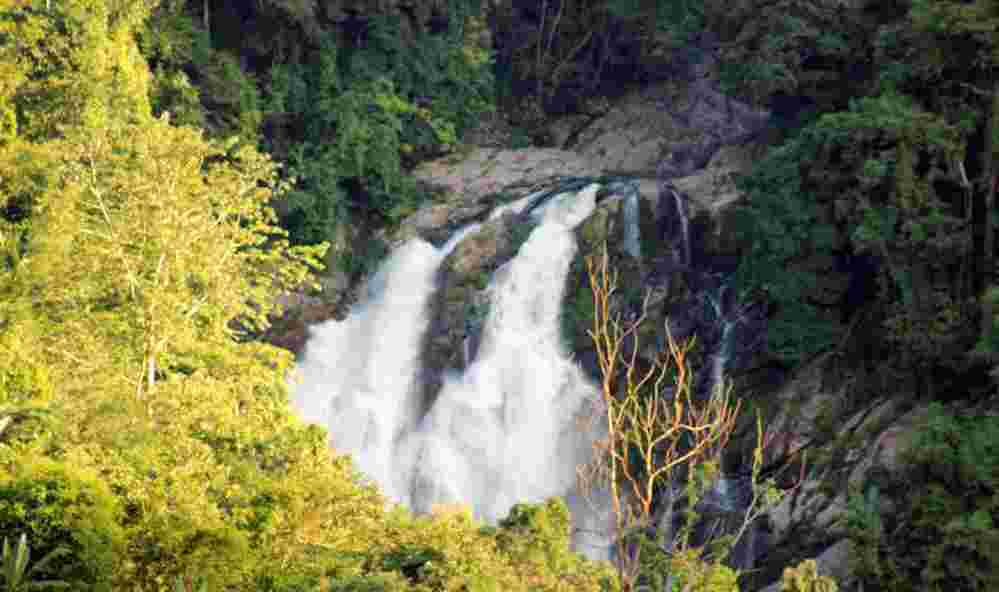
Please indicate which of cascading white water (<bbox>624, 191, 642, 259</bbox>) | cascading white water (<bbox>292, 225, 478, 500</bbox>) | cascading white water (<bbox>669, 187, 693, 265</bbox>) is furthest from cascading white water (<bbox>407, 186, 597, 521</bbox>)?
cascading white water (<bbox>669, 187, 693, 265</bbox>)

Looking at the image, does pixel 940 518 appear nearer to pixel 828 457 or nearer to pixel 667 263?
pixel 828 457

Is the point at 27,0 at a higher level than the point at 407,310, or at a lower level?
higher

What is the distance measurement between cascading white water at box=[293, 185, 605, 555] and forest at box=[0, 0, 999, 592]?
2155 mm

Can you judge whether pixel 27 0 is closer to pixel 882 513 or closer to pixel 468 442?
pixel 468 442

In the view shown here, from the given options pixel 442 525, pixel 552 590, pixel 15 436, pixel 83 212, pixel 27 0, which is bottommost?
pixel 552 590

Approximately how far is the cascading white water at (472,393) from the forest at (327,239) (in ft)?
7.07

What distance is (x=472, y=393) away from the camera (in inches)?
910

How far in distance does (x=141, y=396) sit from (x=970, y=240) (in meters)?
13.3

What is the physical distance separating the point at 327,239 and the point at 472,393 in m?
5.68

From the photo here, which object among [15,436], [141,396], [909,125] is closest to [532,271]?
[909,125]

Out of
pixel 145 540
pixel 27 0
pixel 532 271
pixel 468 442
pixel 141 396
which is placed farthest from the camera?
pixel 532 271

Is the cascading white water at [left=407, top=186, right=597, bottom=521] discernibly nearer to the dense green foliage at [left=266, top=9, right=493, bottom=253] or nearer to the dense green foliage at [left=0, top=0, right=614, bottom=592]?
the dense green foliage at [left=266, top=9, right=493, bottom=253]

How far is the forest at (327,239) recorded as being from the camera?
39.3 feet

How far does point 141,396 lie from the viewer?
1410 centimetres
